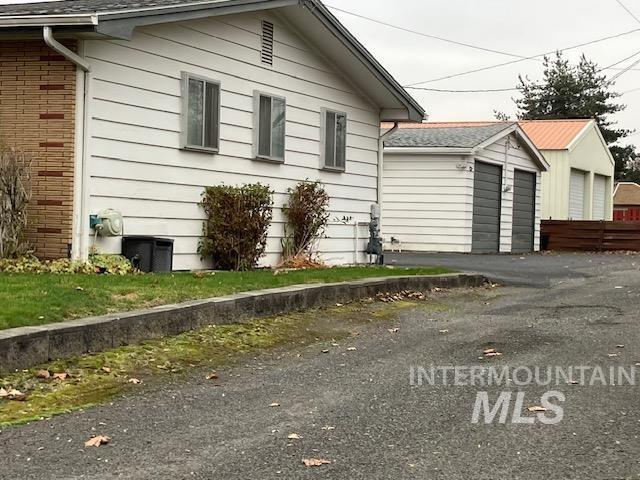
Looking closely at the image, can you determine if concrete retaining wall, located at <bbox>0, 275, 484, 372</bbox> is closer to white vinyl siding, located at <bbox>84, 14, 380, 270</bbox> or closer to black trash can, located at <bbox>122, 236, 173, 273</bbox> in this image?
black trash can, located at <bbox>122, 236, 173, 273</bbox>

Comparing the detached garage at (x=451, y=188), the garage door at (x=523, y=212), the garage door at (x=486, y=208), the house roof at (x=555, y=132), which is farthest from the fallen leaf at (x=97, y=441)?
the house roof at (x=555, y=132)

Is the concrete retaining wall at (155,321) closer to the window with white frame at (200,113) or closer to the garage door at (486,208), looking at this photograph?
the window with white frame at (200,113)

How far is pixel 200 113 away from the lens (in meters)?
13.1

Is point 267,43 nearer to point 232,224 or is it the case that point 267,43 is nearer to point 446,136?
point 232,224

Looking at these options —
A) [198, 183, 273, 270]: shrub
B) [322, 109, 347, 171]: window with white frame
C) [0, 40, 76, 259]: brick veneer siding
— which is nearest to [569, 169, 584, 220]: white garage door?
[322, 109, 347, 171]: window with white frame

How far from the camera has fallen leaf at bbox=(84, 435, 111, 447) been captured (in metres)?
4.94

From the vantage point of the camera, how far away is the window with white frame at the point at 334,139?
1608cm

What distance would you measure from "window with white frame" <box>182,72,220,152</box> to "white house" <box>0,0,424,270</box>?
21 millimetres

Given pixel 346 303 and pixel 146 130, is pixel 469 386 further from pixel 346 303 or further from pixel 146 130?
pixel 146 130

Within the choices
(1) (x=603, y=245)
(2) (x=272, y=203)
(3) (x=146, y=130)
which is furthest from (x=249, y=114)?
(1) (x=603, y=245)

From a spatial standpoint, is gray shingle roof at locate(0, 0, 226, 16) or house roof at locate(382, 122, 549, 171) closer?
gray shingle roof at locate(0, 0, 226, 16)

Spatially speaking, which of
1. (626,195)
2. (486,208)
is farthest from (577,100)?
(486,208)

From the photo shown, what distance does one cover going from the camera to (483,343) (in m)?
8.52

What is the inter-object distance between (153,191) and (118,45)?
2073 millimetres
